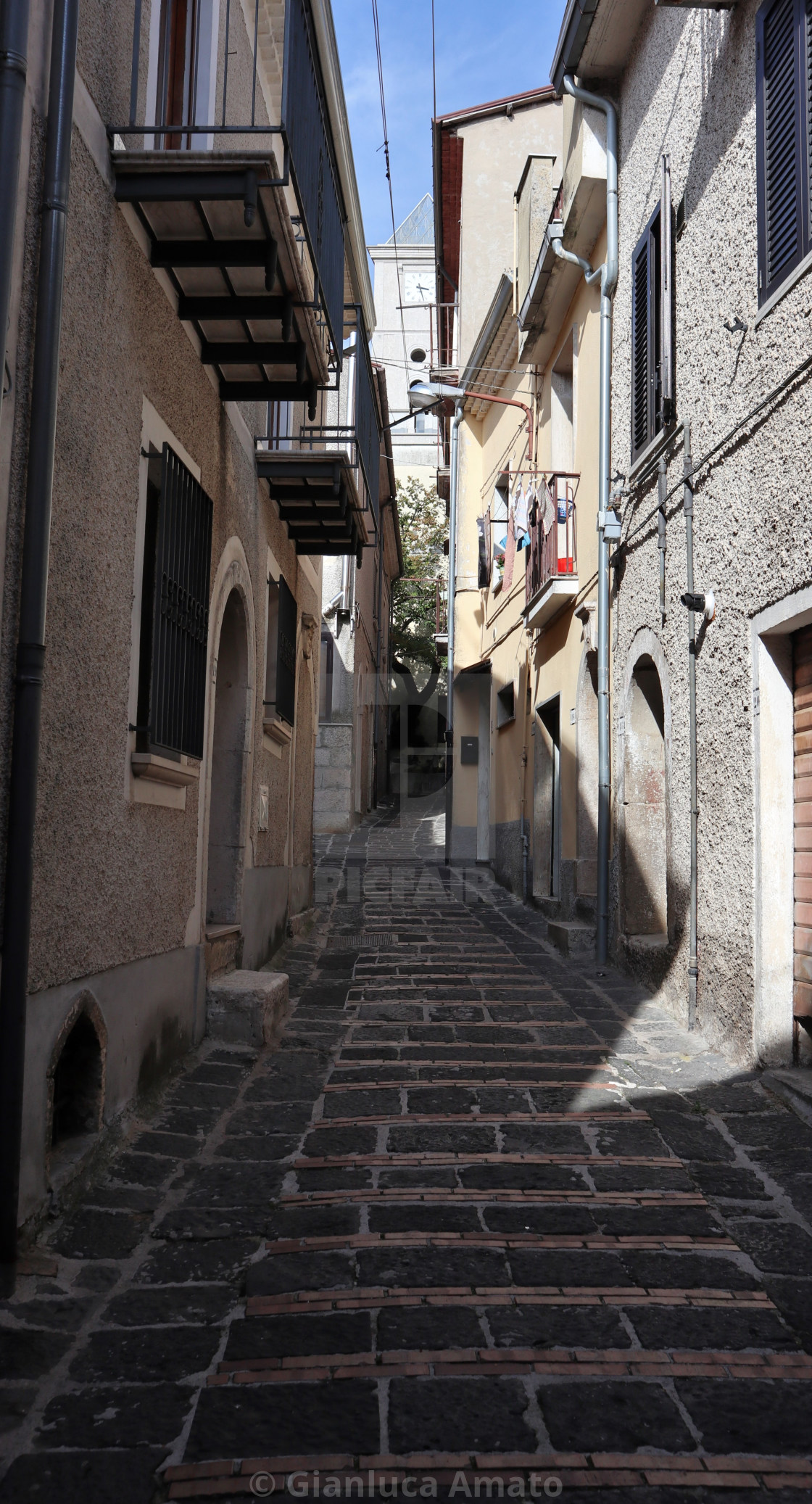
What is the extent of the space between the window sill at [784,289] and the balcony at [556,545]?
5.06m

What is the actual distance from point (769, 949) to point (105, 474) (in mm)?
3658

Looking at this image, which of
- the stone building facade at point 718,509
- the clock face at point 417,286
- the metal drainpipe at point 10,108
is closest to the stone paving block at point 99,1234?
the metal drainpipe at point 10,108

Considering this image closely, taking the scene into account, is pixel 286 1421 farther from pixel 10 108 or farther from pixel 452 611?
pixel 452 611

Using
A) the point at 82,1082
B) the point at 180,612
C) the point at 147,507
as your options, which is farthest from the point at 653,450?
the point at 82,1082

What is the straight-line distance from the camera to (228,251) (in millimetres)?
4805

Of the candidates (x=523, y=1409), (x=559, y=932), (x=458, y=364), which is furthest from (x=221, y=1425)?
(x=458, y=364)

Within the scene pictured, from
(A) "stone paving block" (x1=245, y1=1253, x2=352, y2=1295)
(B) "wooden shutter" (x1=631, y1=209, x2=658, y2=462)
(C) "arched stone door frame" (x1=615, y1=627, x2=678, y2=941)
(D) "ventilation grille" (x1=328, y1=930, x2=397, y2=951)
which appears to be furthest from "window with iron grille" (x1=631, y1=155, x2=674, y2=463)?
(A) "stone paving block" (x1=245, y1=1253, x2=352, y2=1295)

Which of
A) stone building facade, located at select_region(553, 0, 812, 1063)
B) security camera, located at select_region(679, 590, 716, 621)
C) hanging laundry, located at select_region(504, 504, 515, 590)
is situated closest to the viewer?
stone building facade, located at select_region(553, 0, 812, 1063)

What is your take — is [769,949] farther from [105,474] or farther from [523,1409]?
[105,474]

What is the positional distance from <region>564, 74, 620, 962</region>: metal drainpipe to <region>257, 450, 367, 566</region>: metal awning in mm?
2012

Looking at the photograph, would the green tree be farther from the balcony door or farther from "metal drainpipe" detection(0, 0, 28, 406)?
"metal drainpipe" detection(0, 0, 28, 406)

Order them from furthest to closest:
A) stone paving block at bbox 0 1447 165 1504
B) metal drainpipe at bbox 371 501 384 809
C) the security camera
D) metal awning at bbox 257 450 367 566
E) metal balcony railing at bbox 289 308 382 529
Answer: metal drainpipe at bbox 371 501 384 809 < metal balcony railing at bbox 289 308 382 529 < metal awning at bbox 257 450 367 566 < the security camera < stone paving block at bbox 0 1447 165 1504

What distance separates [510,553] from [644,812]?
7.16 metres

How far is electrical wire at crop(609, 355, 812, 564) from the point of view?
16.5 feet
